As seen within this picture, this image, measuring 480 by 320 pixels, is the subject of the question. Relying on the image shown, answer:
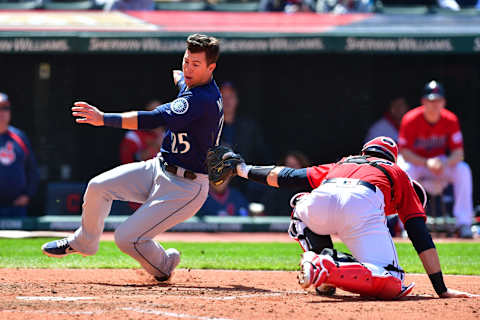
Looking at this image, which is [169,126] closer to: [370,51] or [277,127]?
[370,51]

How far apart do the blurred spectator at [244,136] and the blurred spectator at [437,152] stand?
6.23 feet

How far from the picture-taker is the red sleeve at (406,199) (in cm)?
501

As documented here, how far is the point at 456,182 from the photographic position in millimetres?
9797

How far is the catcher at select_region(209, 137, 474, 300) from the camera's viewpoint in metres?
4.71

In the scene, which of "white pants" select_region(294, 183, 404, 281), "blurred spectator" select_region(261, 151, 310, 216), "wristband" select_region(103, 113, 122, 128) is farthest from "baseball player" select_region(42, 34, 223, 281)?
"blurred spectator" select_region(261, 151, 310, 216)

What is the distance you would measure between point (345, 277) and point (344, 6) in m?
8.06

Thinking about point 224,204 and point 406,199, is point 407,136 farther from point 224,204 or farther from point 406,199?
point 406,199

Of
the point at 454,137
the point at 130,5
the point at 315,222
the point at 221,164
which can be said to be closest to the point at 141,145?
the point at 130,5

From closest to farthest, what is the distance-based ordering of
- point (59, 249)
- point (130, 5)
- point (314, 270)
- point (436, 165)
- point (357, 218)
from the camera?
1. point (314, 270)
2. point (357, 218)
3. point (59, 249)
4. point (436, 165)
5. point (130, 5)

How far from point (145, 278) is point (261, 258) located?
1835mm

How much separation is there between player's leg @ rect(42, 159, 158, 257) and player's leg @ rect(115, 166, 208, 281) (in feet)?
0.32

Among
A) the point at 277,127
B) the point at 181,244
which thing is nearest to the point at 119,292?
the point at 181,244

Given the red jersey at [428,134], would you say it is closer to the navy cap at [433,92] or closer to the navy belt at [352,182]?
the navy cap at [433,92]

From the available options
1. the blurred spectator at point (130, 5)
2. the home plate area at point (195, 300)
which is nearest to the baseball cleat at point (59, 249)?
the home plate area at point (195, 300)
